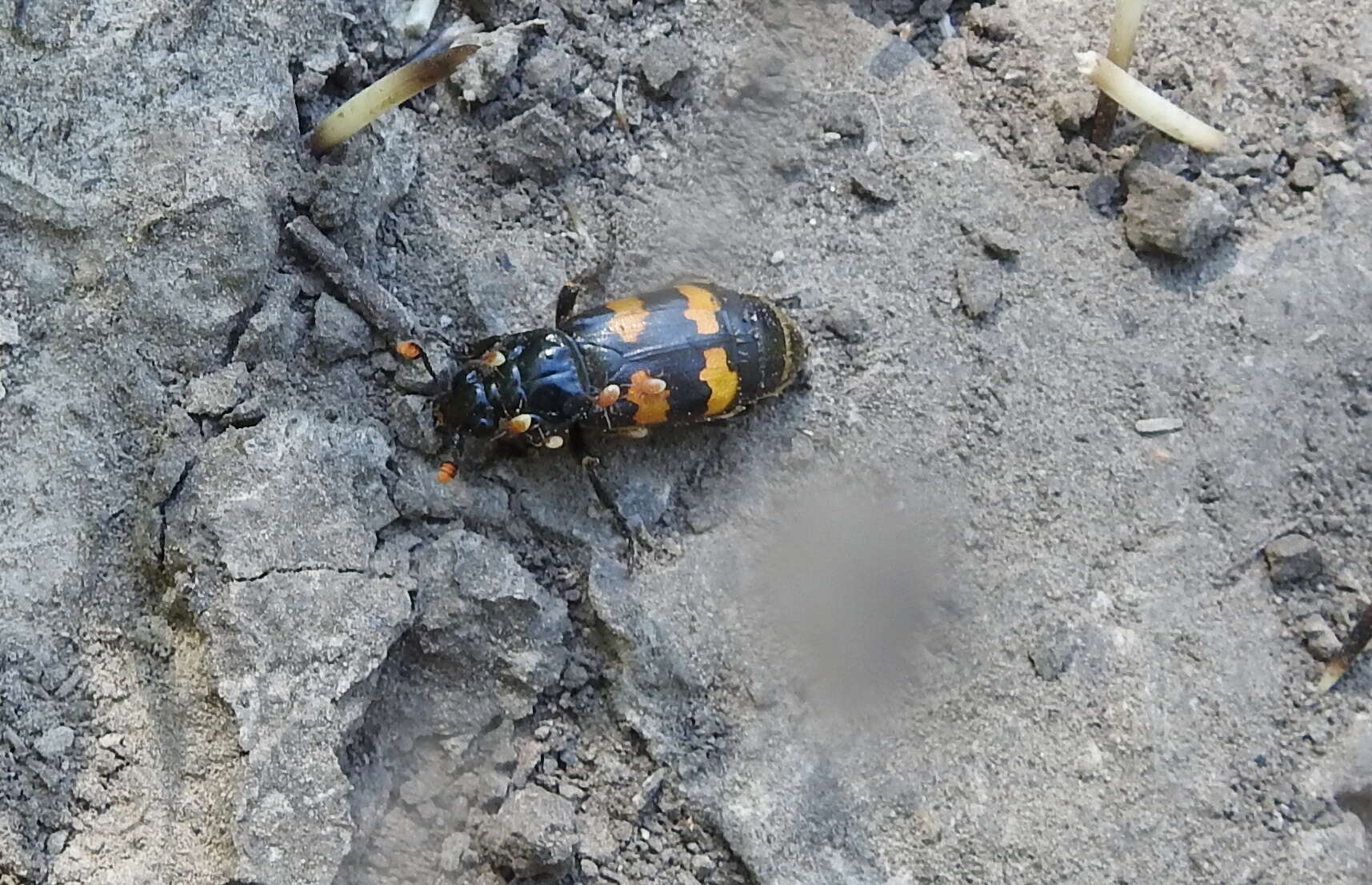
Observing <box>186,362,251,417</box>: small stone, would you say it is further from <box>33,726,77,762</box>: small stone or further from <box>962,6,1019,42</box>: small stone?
<box>962,6,1019,42</box>: small stone

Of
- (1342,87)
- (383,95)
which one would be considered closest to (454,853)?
(383,95)

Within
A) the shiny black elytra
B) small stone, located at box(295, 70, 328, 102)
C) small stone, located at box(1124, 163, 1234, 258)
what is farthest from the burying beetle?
small stone, located at box(1124, 163, 1234, 258)

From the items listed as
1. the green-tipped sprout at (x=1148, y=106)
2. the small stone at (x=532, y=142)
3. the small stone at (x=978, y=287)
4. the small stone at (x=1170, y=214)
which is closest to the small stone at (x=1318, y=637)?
the small stone at (x=1170, y=214)

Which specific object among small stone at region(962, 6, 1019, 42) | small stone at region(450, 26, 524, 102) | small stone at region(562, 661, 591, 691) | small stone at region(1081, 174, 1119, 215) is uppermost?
small stone at region(450, 26, 524, 102)

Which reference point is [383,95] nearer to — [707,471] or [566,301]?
[566,301]

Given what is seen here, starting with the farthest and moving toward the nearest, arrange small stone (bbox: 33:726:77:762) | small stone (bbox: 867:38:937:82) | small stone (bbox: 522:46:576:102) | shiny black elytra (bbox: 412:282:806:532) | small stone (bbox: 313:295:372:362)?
small stone (bbox: 867:38:937:82) → small stone (bbox: 522:46:576:102) → shiny black elytra (bbox: 412:282:806:532) → small stone (bbox: 313:295:372:362) → small stone (bbox: 33:726:77:762)

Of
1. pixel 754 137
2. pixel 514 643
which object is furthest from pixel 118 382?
pixel 754 137
